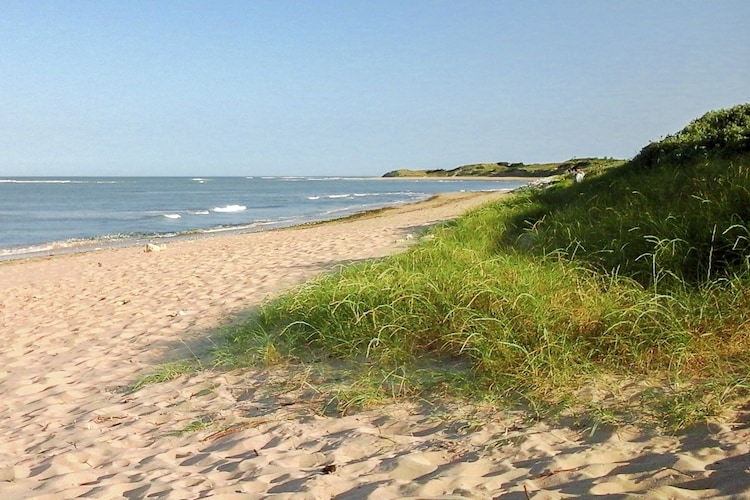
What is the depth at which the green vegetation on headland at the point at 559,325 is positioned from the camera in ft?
11.4

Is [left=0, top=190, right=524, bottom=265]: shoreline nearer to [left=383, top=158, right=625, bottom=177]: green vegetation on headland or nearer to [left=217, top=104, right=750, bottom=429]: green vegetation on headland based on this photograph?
[left=217, top=104, right=750, bottom=429]: green vegetation on headland

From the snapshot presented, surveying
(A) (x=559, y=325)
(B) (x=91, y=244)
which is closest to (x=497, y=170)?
(B) (x=91, y=244)

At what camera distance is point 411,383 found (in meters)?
3.81

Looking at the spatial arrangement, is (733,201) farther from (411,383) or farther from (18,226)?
(18,226)

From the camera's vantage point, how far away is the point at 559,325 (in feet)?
13.5

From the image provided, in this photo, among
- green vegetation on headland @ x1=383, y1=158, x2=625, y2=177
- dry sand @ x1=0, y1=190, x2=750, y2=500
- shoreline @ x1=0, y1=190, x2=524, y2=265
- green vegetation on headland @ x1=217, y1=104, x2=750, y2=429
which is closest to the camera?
dry sand @ x1=0, y1=190, x2=750, y2=500

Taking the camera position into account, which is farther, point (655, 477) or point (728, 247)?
point (728, 247)

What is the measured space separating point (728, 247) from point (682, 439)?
2913 millimetres

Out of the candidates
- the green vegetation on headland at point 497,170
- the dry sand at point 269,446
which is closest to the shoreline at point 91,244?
the dry sand at point 269,446

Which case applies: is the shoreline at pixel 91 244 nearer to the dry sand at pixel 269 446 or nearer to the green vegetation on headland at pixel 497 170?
the dry sand at pixel 269 446

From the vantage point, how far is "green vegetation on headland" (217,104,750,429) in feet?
11.4

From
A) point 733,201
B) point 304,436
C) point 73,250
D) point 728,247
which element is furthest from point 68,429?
point 73,250

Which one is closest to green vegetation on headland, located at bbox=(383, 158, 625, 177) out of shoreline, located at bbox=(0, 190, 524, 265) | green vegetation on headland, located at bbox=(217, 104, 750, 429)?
shoreline, located at bbox=(0, 190, 524, 265)

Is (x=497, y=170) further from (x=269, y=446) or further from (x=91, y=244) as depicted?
(x=269, y=446)
